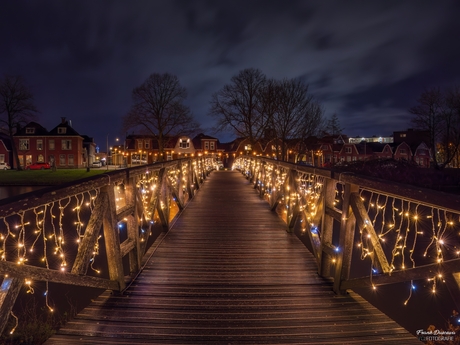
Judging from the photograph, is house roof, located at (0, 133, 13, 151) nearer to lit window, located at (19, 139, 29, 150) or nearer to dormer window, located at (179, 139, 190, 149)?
lit window, located at (19, 139, 29, 150)

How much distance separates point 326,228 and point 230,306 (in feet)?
4.65

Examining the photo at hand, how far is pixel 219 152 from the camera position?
2213 inches

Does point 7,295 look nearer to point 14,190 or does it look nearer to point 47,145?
point 14,190

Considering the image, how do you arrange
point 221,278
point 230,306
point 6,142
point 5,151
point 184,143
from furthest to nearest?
1. point 184,143
2. point 6,142
3. point 5,151
4. point 221,278
5. point 230,306

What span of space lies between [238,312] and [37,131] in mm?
51463

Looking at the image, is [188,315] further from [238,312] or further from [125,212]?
[125,212]

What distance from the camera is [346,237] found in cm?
326

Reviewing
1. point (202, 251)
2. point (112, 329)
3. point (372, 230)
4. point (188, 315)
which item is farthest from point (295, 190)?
point (112, 329)

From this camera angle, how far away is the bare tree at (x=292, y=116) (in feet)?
98.4

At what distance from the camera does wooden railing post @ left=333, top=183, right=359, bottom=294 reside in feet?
10.5

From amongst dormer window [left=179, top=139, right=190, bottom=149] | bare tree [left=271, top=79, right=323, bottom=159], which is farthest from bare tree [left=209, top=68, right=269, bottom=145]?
dormer window [left=179, top=139, right=190, bottom=149]

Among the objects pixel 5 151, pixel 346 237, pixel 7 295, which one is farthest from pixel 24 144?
pixel 346 237

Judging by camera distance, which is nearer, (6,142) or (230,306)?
(230,306)

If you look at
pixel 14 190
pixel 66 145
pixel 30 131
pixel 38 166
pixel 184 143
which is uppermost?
pixel 30 131
